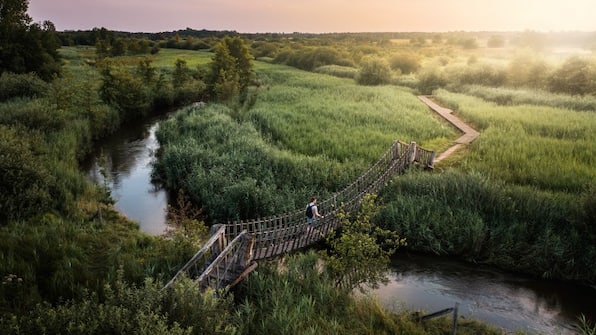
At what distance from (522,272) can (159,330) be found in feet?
50.0

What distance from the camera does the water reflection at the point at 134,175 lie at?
2277 centimetres

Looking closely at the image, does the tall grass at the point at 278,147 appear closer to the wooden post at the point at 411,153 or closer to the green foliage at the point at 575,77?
the wooden post at the point at 411,153

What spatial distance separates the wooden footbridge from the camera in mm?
12336

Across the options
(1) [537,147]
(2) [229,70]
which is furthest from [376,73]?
(1) [537,147]

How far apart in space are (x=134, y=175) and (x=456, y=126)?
2528 cm

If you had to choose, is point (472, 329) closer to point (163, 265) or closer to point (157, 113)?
point (163, 265)

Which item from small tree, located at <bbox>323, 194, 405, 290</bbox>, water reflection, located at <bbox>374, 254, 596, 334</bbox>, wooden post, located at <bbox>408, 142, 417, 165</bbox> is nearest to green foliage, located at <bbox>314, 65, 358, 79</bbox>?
wooden post, located at <bbox>408, 142, 417, 165</bbox>

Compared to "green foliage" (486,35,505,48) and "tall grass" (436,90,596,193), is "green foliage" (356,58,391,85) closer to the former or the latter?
"tall grass" (436,90,596,193)

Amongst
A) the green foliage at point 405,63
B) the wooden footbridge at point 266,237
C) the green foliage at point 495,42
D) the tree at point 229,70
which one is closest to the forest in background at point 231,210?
the wooden footbridge at point 266,237

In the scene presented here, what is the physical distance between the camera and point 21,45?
43531 millimetres

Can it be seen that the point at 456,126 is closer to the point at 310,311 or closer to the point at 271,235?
the point at 271,235

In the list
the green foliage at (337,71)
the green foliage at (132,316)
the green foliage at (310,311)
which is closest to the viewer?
the green foliage at (132,316)

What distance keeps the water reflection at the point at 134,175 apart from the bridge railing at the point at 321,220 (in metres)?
5.03

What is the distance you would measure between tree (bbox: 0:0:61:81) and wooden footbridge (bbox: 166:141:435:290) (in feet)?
117
